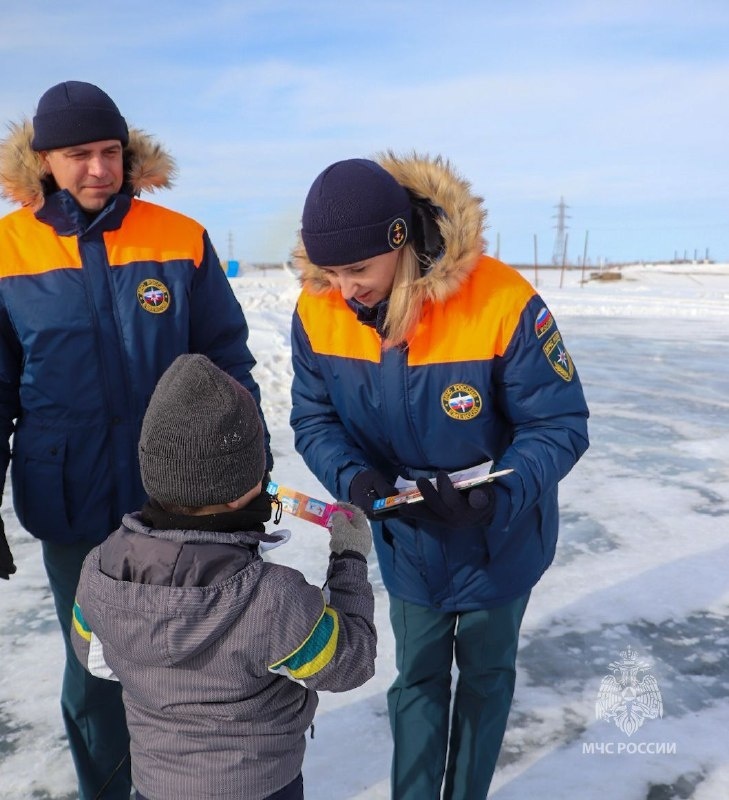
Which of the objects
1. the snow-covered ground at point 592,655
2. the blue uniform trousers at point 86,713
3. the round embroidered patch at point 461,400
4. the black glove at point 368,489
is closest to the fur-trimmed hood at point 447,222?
the round embroidered patch at point 461,400

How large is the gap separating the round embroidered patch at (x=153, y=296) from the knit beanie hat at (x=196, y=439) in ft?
2.65

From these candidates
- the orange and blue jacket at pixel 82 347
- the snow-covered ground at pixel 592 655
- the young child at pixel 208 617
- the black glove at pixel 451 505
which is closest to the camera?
the young child at pixel 208 617

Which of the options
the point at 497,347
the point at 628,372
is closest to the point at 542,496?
the point at 497,347

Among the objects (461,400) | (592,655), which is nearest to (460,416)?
(461,400)

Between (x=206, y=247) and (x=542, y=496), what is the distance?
49.7 inches

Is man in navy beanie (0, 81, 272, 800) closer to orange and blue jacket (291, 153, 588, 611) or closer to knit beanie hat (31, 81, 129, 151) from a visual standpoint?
knit beanie hat (31, 81, 129, 151)

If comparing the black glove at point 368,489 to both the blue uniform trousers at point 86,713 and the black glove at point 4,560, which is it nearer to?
the blue uniform trousers at point 86,713

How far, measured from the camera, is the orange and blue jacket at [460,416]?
6.75 feet

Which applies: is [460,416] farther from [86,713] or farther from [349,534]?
[86,713]

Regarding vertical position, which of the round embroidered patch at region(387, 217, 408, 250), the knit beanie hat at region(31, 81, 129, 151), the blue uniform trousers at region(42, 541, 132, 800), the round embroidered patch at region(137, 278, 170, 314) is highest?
the knit beanie hat at region(31, 81, 129, 151)

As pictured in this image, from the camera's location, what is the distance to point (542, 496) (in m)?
2.20

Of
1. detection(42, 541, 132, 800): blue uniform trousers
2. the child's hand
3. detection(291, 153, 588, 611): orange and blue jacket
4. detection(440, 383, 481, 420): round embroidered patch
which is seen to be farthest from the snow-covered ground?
detection(440, 383, 481, 420): round embroidered patch

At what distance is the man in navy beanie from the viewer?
222 centimetres

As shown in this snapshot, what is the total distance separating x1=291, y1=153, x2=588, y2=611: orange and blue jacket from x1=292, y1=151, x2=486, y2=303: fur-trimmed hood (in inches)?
1.2
